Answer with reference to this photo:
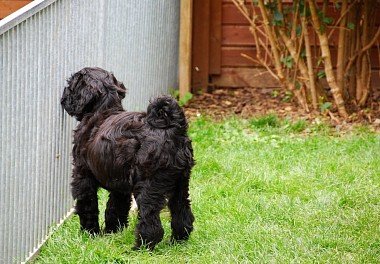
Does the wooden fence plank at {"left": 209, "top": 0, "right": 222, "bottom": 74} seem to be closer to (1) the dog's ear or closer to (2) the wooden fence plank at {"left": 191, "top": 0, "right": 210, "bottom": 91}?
(2) the wooden fence plank at {"left": 191, "top": 0, "right": 210, "bottom": 91}

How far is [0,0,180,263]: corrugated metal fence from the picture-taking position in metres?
5.13

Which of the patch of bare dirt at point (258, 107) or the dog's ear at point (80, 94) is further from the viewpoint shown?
the patch of bare dirt at point (258, 107)

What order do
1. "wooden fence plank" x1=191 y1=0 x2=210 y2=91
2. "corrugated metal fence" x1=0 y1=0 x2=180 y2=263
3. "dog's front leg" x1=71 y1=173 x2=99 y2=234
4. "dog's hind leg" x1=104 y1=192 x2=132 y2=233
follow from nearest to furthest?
"corrugated metal fence" x1=0 y1=0 x2=180 y2=263 → "dog's front leg" x1=71 y1=173 x2=99 y2=234 → "dog's hind leg" x1=104 y1=192 x2=132 y2=233 → "wooden fence plank" x1=191 y1=0 x2=210 y2=91

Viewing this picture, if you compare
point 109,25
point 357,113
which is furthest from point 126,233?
point 357,113

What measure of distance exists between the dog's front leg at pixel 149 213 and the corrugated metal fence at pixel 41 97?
2.46 ft

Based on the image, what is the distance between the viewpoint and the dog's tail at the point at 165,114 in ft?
18.5

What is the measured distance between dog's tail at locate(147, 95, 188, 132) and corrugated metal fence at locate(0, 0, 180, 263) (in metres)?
0.80

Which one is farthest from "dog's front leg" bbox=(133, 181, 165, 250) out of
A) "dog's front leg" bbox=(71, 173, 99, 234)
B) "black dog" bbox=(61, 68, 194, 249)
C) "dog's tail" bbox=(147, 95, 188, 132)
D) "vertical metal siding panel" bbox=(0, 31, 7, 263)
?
"vertical metal siding panel" bbox=(0, 31, 7, 263)

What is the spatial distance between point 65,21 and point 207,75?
5.64 metres

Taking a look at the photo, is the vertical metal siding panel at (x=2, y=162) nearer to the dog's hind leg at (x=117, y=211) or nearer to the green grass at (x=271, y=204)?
the green grass at (x=271, y=204)

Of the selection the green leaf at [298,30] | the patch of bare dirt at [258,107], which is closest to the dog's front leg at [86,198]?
the patch of bare dirt at [258,107]

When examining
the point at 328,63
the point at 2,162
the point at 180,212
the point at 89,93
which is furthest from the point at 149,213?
the point at 328,63

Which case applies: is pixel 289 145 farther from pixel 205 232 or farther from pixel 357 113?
pixel 205 232

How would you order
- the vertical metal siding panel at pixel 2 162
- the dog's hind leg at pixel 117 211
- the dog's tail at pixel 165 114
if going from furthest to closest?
the dog's hind leg at pixel 117 211, the dog's tail at pixel 165 114, the vertical metal siding panel at pixel 2 162
